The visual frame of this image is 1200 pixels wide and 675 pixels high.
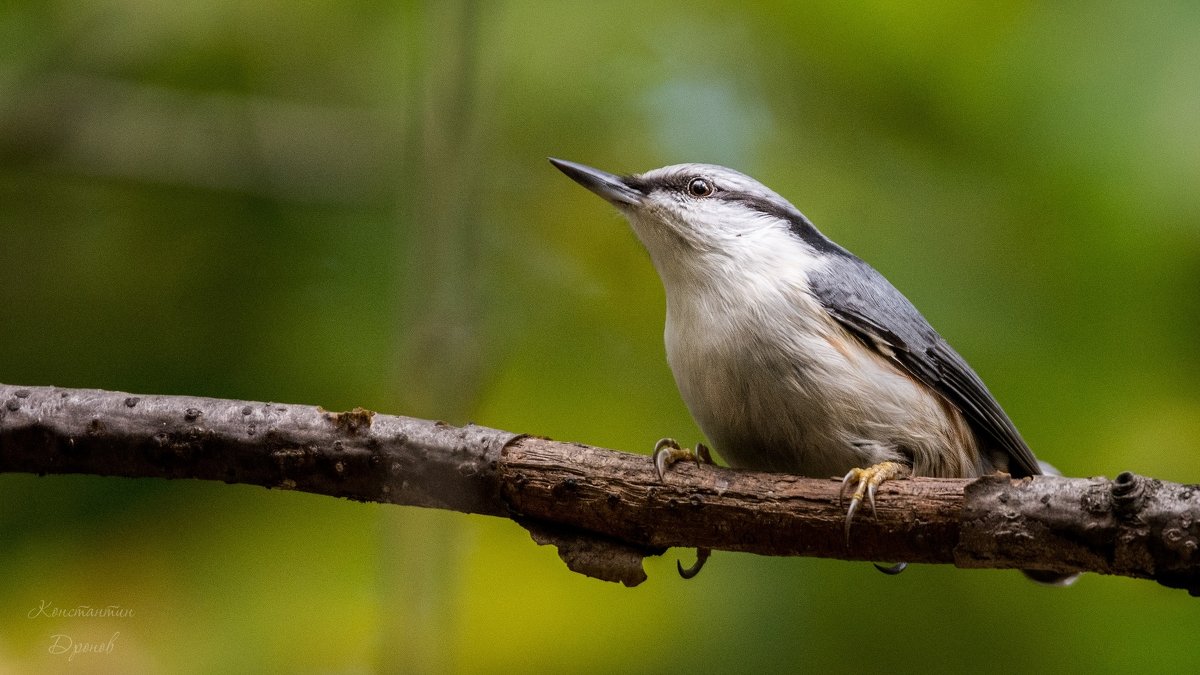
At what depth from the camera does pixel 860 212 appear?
112 inches

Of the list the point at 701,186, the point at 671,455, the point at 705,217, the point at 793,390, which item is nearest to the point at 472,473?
the point at 671,455

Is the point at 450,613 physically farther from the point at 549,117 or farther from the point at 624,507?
the point at 549,117

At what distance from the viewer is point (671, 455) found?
2.11 metres

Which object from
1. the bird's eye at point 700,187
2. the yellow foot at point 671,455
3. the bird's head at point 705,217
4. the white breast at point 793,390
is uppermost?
the bird's eye at point 700,187

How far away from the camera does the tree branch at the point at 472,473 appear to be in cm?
195

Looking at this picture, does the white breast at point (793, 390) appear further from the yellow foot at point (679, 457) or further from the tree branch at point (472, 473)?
the tree branch at point (472, 473)

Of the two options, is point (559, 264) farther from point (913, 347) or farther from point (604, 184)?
point (913, 347)

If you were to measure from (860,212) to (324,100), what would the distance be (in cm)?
155

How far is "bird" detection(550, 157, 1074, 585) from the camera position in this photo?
2.28m

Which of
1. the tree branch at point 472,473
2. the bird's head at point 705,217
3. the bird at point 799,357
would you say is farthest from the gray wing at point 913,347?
the tree branch at point 472,473

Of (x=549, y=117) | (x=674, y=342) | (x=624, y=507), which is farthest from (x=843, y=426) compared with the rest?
(x=549, y=117)

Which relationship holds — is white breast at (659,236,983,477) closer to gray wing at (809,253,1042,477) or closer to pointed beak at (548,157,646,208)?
gray wing at (809,253,1042,477)

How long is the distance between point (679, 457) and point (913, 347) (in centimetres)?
71

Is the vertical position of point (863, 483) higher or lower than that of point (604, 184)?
lower
